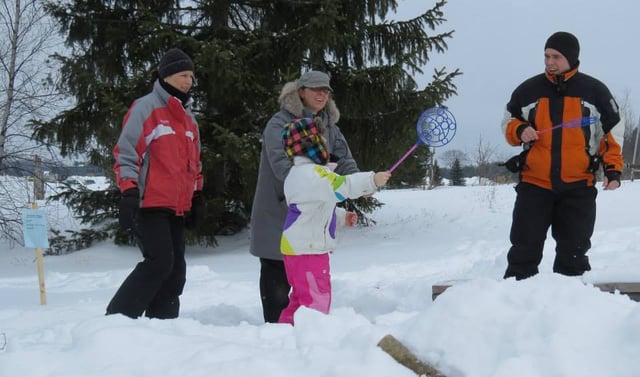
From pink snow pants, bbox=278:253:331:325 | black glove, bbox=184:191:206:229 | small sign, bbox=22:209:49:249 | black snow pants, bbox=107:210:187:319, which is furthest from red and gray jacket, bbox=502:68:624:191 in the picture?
small sign, bbox=22:209:49:249

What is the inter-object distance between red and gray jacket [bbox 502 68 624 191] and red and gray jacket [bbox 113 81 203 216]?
7.30 ft

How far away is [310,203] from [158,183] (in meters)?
0.96

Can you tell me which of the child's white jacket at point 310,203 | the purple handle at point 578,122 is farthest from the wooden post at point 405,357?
the purple handle at point 578,122

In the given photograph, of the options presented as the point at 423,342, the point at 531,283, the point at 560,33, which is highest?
the point at 560,33

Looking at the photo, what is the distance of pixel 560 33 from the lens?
3.47 meters

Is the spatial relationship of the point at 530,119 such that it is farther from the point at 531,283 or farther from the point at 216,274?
the point at 216,274

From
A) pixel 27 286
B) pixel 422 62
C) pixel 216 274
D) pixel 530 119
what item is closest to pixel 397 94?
pixel 422 62

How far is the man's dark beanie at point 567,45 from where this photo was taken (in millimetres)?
3428

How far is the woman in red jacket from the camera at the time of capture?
3189 millimetres

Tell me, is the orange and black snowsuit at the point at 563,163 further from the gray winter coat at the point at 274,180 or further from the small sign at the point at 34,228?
the small sign at the point at 34,228

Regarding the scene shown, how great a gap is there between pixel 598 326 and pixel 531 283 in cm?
39

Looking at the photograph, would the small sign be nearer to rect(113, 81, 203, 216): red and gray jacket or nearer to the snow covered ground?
the snow covered ground

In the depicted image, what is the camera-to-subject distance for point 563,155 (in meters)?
3.43

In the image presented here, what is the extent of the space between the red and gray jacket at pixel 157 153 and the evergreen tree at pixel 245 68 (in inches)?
172
